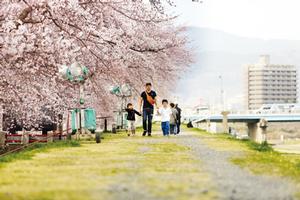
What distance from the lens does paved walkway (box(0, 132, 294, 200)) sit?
7938 millimetres

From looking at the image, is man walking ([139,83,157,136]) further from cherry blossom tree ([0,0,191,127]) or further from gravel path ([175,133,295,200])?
gravel path ([175,133,295,200])

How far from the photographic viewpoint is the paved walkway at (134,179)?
7.94 m

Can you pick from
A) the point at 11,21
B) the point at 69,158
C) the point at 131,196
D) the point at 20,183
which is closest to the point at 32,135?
the point at 11,21

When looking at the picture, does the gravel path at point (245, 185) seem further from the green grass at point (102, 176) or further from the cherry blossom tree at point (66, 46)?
the cherry blossom tree at point (66, 46)

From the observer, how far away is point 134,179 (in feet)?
31.3

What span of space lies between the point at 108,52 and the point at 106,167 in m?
12.5

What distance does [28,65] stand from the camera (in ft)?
66.7

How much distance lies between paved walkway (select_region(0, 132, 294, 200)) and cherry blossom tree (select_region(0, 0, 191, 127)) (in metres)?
6.62

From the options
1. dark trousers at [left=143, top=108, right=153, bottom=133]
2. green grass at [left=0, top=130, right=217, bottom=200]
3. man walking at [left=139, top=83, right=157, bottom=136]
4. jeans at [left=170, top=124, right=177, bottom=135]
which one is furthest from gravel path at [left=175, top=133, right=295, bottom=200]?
jeans at [left=170, top=124, right=177, bottom=135]

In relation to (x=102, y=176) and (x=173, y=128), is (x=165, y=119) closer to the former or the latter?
(x=173, y=128)

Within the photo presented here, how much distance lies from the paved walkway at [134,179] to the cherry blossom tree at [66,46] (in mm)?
6624

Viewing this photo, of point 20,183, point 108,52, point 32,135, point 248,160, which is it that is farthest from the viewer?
point 32,135

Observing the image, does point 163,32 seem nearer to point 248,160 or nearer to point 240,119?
point 248,160

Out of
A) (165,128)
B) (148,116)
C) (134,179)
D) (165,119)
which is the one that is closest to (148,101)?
(148,116)
